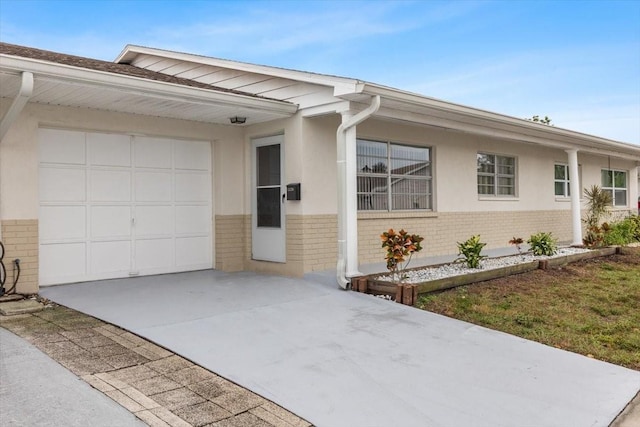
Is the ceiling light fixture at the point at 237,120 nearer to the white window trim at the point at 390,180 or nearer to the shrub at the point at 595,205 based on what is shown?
the white window trim at the point at 390,180

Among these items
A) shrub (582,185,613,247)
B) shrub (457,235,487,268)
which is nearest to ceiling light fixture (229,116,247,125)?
shrub (457,235,487,268)

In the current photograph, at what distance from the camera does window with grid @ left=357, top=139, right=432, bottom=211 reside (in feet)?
31.6

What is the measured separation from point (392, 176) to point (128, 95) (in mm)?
5203

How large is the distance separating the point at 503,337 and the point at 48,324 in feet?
16.6

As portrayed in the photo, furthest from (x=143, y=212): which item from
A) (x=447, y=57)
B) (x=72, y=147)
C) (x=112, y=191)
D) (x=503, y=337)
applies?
(x=447, y=57)

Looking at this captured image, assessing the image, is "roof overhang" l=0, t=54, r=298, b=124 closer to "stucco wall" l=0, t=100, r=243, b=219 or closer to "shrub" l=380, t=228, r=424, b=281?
"stucco wall" l=0, t=100, r=243, b=219

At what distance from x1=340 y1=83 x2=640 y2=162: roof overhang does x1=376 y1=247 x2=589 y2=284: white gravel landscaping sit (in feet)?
8.38

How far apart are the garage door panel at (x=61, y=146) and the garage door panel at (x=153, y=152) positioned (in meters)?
0.89

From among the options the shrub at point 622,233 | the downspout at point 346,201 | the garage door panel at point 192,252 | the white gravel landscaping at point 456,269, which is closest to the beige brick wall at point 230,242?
the garage door panel at point 192,252

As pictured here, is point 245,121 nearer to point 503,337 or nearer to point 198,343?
point 198,343

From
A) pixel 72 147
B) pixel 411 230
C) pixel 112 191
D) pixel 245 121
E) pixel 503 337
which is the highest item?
pixel 245 121

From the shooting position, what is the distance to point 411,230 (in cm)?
1034

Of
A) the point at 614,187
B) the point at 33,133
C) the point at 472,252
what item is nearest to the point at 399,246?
the point at 472,252

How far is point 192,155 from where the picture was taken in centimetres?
911
